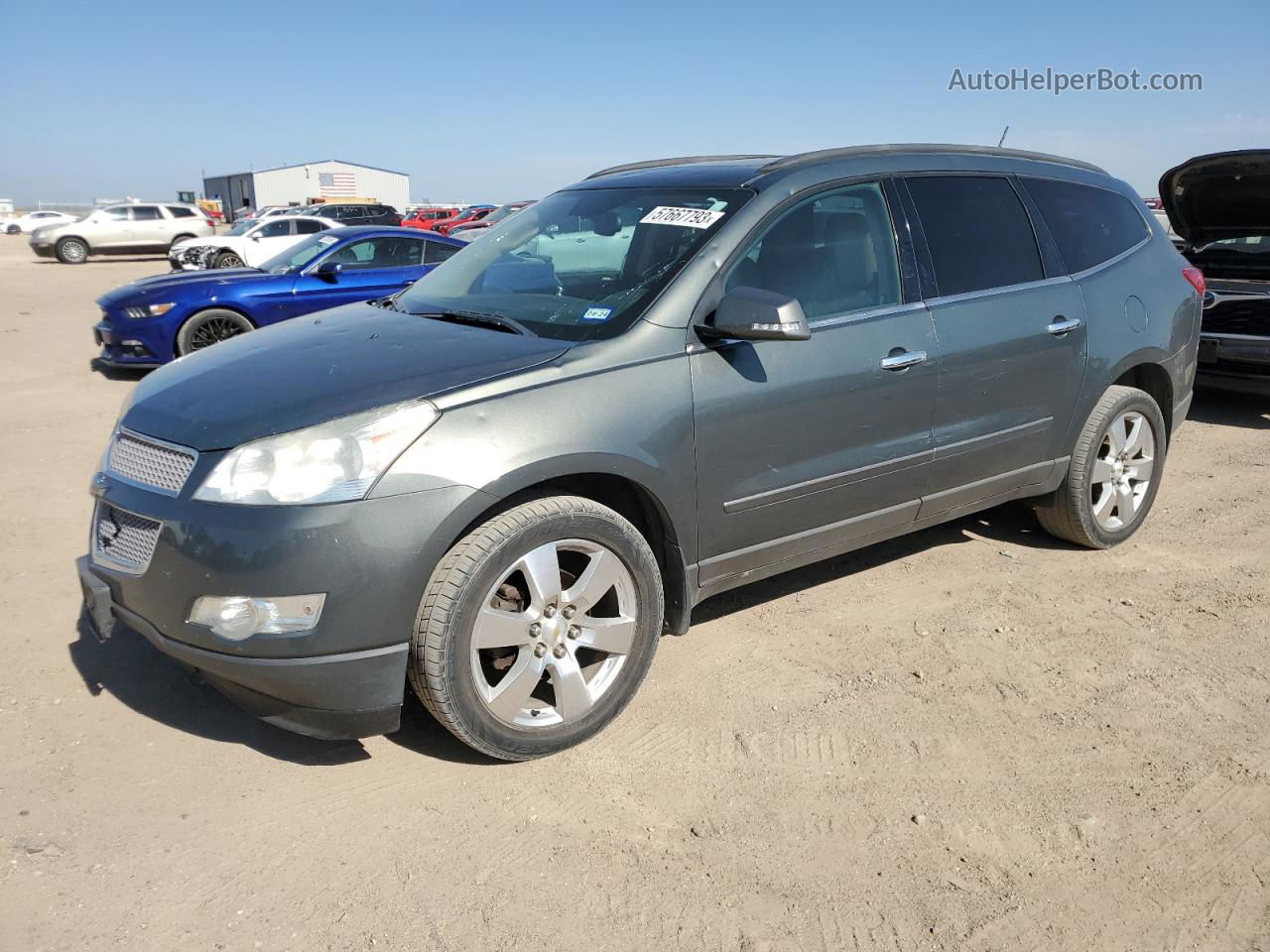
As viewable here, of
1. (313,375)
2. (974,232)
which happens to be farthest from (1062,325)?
(313,375)

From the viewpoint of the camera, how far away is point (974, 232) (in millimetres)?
4000

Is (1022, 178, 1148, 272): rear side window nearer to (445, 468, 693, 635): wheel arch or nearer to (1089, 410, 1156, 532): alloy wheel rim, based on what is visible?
(1089, 410, 1156, 532): alloy wheel rim

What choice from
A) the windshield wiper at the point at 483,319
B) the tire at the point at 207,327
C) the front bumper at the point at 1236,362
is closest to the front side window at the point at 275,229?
the tire at the point at 207,327

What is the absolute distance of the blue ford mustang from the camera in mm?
8938

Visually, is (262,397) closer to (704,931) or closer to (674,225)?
(674,225)

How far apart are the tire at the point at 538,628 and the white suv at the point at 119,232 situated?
2912 centimetres

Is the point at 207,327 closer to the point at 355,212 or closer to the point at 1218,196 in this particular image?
the point at 1218,196

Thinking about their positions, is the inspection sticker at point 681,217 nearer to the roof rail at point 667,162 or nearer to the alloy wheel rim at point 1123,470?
the roof rail at point 667,162

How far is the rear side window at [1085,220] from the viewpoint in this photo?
436 centimetres

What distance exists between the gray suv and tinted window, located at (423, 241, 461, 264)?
6485 mm

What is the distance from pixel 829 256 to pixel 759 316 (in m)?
0.70

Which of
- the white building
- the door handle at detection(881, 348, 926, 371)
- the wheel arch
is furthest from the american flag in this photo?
the wheel arch

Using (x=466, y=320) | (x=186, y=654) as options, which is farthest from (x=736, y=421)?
(x=186, y=654)

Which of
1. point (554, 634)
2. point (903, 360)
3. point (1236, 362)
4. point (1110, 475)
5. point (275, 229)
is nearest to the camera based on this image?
point (554, 634)
